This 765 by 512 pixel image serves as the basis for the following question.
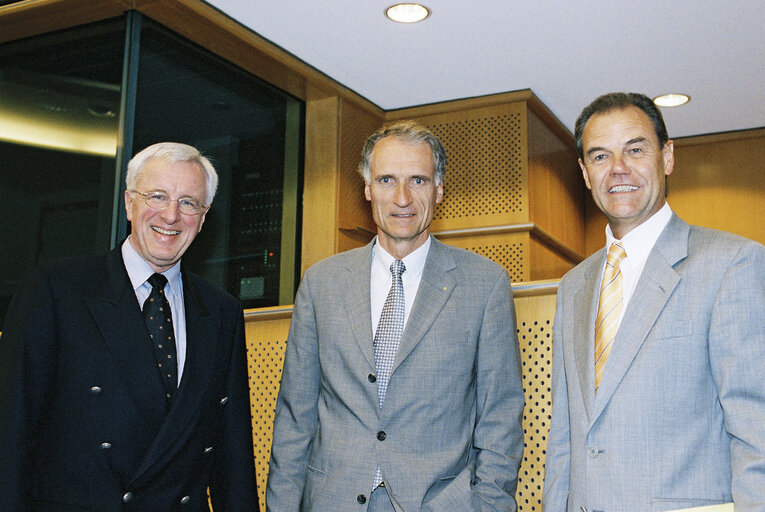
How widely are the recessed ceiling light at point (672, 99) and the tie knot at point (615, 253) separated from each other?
4435 mm

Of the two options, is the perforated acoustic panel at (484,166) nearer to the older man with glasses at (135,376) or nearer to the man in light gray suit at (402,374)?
the man in light gray suit at (402,374)

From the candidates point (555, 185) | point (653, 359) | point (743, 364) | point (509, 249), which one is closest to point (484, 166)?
point (509, 249)

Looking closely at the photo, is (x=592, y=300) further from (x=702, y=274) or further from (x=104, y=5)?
(x=104, y=5)

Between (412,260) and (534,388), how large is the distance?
656 mm

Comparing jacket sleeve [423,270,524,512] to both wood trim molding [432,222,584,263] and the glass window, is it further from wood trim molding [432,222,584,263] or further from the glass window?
wood trim molding [432,222,584,263]

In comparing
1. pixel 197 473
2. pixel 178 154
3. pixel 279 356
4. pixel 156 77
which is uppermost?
pixel 156 77

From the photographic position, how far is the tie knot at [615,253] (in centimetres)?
211

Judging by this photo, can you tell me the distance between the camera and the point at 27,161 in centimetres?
475

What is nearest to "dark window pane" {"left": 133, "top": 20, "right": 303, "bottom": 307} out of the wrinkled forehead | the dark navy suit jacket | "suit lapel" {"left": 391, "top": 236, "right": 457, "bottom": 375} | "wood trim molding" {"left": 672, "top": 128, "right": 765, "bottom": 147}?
the dark navy suit jacket

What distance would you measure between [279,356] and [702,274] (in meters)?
1.92

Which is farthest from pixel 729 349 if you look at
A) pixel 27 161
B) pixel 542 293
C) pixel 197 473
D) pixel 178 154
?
pixel 27 161

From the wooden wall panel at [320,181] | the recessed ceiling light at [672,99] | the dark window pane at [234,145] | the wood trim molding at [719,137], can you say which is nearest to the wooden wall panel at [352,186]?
the wooden wall panel at [320,181]

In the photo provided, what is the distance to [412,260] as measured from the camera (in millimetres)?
2486

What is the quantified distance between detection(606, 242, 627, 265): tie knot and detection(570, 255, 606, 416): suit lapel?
0.21 feet
